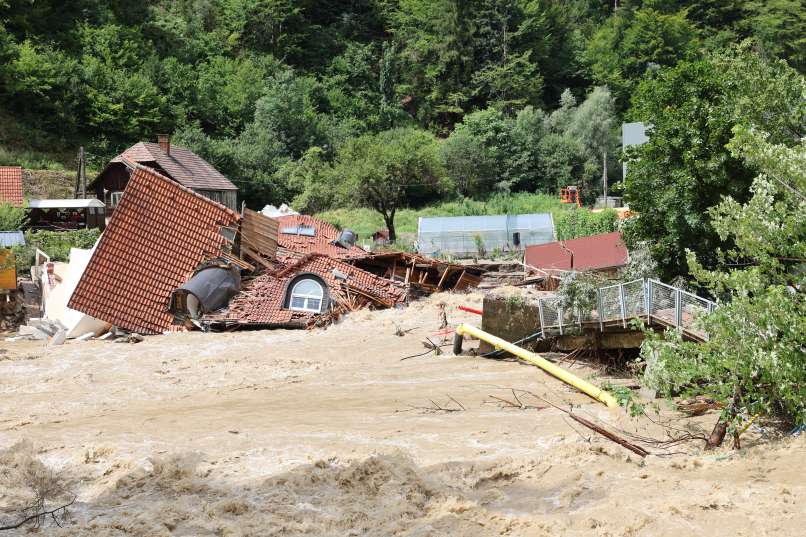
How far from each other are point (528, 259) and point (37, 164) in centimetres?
3326

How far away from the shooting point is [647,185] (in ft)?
63.1

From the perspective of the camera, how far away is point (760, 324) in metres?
10.9

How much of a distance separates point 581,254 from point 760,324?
22.7m

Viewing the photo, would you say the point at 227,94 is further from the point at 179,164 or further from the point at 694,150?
the point at 694,150

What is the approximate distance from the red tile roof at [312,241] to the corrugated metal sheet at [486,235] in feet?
19.2

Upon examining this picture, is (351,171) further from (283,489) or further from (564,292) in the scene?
(283,489)

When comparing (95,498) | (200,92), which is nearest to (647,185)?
(95,498)

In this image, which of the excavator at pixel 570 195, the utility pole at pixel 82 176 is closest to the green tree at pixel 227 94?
the utility pole at pixel 82 176

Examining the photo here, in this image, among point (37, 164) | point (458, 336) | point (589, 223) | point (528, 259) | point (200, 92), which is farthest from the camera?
point (200, 92)

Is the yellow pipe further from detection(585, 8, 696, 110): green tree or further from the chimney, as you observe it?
detection(585, 8, 696, 110): green tree

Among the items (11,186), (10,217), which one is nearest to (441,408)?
(10,217)

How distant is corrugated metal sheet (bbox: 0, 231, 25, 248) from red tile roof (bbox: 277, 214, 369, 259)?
1052 cm

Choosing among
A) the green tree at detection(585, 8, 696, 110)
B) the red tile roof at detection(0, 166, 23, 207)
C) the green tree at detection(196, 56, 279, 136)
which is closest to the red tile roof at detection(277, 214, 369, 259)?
the red tile roof at detection(0, 166, 23, 207)

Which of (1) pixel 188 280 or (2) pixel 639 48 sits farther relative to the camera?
(2) pixel 639 48
